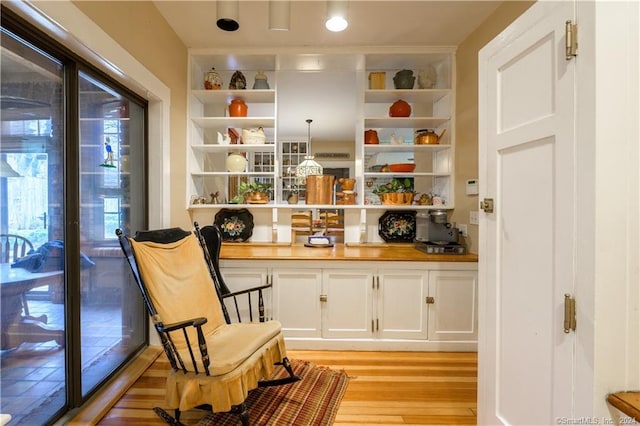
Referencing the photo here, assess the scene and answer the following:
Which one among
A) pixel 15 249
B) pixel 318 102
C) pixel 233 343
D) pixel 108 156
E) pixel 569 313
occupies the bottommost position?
pixel 233 343

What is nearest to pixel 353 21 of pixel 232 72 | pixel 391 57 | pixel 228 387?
pixel 391 57

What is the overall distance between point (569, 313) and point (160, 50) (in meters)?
2.95

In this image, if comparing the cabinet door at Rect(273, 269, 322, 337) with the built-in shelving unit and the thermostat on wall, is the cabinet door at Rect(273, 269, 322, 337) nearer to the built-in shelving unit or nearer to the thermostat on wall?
the built-in shelving unit

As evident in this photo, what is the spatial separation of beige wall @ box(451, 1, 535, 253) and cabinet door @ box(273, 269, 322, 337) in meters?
1.48

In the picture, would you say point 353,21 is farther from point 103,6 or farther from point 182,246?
point 182,246

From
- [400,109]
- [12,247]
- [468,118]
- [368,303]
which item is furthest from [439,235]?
[12,247]

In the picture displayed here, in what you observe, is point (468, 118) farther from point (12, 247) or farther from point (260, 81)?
point (12, 247)

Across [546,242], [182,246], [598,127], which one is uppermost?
[598,127]

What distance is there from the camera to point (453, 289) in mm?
2477

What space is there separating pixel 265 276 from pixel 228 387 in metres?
1.07

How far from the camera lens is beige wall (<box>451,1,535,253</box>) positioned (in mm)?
2555

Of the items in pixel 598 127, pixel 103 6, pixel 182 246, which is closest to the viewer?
pixel 598 127

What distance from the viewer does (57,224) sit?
5.22 ft

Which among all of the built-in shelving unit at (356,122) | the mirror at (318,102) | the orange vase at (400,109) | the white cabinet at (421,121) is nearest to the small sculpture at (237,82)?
the built-in shelving unit at (356,122)
